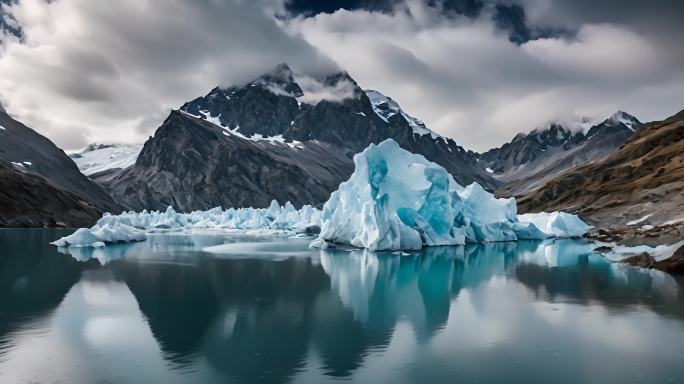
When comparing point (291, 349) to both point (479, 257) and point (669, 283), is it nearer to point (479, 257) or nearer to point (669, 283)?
point (669, 283)

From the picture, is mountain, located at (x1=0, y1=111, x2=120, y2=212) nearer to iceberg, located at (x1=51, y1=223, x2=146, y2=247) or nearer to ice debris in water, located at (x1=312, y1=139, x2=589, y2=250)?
iceberg, located at (x1=51, y1=223, x2=146, y2=247)

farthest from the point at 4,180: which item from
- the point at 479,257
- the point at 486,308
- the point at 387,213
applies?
the point at 486,308

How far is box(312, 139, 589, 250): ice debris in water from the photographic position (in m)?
43.2

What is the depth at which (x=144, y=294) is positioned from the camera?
2067 centimetres

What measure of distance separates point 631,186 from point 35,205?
339ft

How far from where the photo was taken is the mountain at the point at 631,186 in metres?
69.4

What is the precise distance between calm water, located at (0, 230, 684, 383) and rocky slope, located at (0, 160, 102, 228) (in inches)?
2672

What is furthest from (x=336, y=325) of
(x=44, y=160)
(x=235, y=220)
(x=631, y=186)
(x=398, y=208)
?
(x=44, y=160)

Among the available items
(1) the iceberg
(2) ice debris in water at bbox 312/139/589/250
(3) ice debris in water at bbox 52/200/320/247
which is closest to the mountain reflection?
(2) ice debris in water at bbox 312/139/589/250

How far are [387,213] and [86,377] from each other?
32985mm

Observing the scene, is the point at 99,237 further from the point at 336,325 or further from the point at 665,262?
the point at 665,262

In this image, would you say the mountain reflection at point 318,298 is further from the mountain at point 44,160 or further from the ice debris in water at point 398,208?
the mountain at point 44,160

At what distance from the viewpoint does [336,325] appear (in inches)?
621

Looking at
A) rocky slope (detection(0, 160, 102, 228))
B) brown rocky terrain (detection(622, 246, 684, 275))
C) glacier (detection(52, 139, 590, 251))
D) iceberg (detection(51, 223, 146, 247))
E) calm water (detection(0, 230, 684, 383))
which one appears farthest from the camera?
rocky slope (detection(0, 160, 102, 228))
